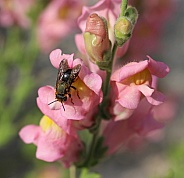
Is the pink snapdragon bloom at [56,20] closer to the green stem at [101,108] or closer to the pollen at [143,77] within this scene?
the green stem at [101,108]

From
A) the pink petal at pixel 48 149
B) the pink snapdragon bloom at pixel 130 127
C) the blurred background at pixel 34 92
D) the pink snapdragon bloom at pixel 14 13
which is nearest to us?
the pink petal at pixel 48 149

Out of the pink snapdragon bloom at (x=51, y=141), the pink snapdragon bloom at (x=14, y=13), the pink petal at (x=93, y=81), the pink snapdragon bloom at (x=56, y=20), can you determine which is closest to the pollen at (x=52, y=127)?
the pink snapdragon bloom at (x=51, y=141)

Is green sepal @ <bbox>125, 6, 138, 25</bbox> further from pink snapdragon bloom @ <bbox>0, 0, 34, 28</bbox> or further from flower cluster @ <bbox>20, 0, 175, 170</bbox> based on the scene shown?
pink snapdragon bloom @ <bbox>0, 0, 34, 28</bbox>

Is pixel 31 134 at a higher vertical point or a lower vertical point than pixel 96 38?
lower

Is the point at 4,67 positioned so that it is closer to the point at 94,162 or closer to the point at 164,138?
the point at 94,162

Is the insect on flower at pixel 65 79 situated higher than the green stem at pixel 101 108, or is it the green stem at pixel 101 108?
the insect on flower at pixel 65 79

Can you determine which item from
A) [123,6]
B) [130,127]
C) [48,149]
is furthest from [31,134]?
[123,6]

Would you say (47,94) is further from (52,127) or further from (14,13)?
(14,13)

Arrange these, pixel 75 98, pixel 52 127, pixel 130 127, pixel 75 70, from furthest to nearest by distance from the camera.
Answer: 1. pixel 130 127
2. pixel 52 127
3. pixel 75 98
4. pixel 75 70
